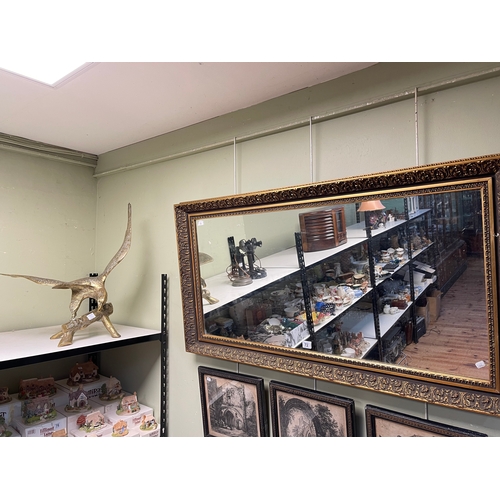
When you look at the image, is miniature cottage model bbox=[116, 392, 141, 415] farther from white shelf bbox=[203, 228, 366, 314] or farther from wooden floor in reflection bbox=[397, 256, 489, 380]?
wooden floor in reflection bbox=[397, 256, 489, 380]

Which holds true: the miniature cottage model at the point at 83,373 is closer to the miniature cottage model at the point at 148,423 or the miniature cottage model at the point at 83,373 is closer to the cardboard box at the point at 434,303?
the miniature cottage model at the point at 148,423

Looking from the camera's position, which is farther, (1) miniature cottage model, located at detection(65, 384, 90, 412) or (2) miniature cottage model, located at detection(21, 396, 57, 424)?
(1) miniature cottage model, located at detection(65, 384, 90, 412)

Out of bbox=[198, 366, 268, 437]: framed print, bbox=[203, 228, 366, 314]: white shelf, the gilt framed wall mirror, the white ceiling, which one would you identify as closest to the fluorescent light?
the white ceiling

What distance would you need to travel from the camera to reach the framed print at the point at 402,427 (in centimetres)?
99

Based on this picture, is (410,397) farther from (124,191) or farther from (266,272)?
(124,191)

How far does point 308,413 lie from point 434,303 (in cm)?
58

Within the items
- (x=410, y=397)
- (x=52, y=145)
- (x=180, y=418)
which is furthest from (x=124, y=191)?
(x=410, y=397)

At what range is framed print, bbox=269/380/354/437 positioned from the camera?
3.87ft

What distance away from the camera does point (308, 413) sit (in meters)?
1.26

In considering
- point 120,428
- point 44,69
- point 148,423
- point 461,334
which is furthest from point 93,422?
point 461,334

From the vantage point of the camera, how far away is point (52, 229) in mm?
2029

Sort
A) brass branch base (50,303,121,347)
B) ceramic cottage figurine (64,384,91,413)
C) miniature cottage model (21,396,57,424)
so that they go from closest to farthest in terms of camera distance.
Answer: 1. brass branch base (50,303,121,347)
2. miniature cottage model (21,396,57,424)
3. ceramic cottage figurine (64,384,91,413)

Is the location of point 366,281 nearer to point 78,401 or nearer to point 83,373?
point 78,401

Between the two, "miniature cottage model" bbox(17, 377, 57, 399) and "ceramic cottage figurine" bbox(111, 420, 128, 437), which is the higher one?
"miniature cottage model" bbox(17, 377, 57, 399)
